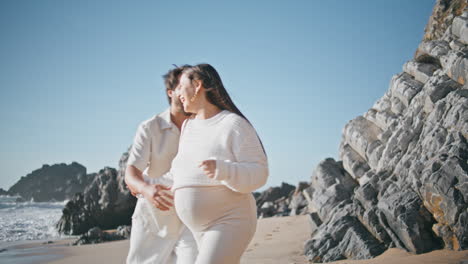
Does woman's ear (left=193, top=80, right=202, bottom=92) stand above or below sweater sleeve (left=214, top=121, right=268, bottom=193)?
above

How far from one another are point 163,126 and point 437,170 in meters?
5.58

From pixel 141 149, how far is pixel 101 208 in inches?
Answer: 752

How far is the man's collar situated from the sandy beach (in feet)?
16.4

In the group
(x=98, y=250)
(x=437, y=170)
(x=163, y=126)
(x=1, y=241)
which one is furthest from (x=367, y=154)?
(x=1, y=241)

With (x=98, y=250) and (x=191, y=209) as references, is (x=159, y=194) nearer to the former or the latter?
(x=191, y=209)

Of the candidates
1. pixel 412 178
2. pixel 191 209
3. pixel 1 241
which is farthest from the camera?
pixel 1 241

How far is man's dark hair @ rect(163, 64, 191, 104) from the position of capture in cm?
346

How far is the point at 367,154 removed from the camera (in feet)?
41.2

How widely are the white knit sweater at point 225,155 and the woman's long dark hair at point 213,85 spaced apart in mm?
114

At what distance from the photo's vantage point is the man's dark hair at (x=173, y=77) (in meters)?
3.46

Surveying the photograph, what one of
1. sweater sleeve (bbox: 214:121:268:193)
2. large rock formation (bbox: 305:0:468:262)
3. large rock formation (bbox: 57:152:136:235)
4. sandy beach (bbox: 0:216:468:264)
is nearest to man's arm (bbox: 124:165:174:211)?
sweater sleeve (bbox: 214:121:268:193)

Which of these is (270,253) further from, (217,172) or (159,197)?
(217,172)

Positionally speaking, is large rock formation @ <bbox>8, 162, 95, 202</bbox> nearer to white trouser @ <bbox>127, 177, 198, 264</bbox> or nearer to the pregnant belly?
white trouser @ <bbox>127, 177, 198, 264</bbox>

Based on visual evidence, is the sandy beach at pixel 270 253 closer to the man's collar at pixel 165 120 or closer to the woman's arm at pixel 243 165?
the woman's arm at pixel 243 165
